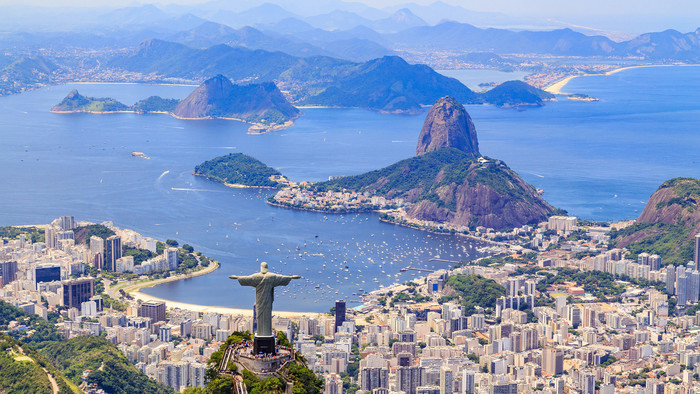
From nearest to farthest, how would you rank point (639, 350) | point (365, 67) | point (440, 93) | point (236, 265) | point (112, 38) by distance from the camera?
point (639, 350) < point (236, 265) < point (440, 93) < point (365, 67) < point (112, 38)

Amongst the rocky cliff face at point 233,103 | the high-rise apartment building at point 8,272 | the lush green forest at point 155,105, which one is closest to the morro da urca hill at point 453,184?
the high-rise apartment building at point 8,272

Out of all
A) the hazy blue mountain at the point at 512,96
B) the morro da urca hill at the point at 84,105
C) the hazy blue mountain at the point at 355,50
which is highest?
the hazy blue mountain at the point at 355,50

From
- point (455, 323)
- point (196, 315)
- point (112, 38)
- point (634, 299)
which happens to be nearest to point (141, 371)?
point (196, 315)

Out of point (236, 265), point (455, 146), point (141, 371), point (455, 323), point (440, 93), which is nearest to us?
point (141, 371)

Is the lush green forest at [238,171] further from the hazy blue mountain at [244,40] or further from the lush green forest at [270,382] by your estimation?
the hazy blue mountain at [244,40]

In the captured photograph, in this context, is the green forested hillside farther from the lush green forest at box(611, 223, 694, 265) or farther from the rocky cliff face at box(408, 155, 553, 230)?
the rocky cliff face at box(408, 155, 553, 230)

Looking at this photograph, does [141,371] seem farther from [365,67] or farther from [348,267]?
[365,67]
